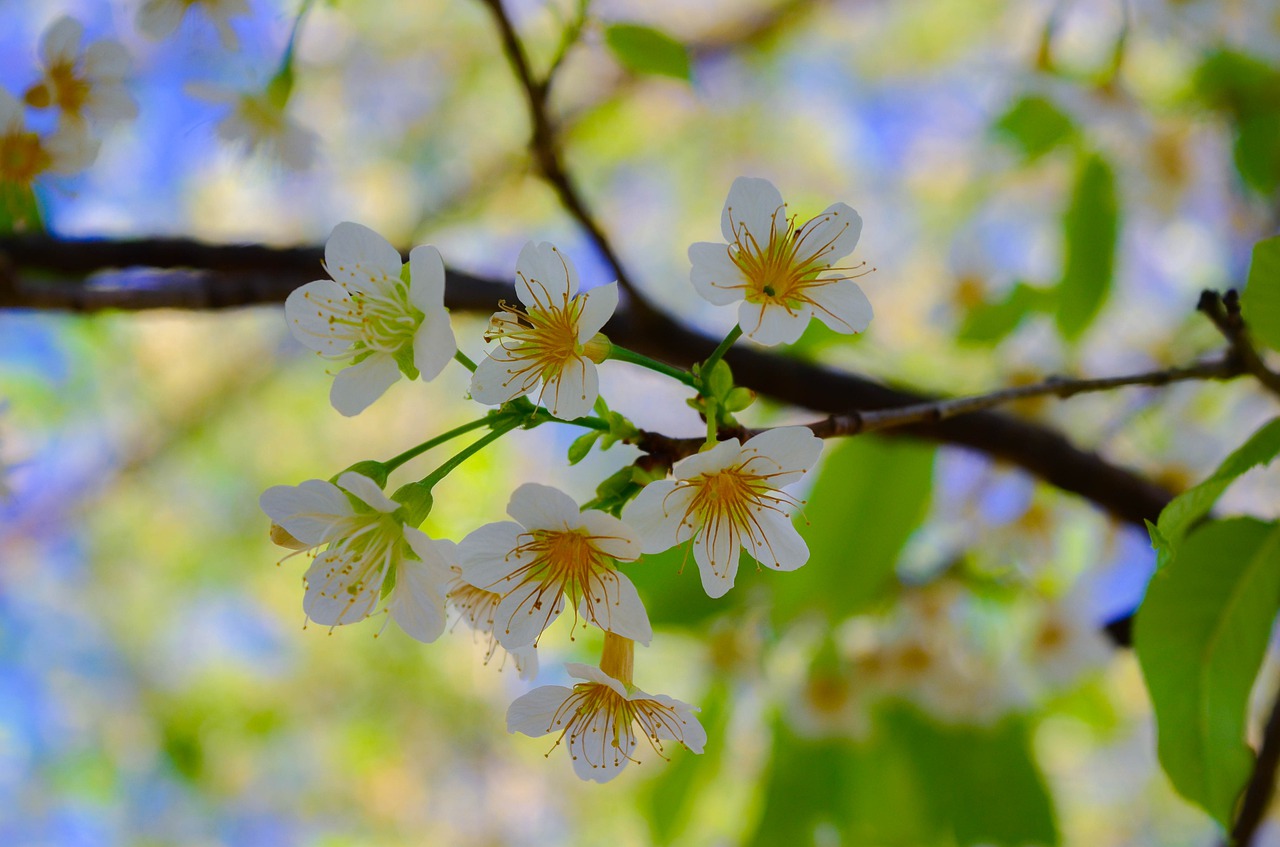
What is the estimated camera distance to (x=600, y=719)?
702 mm

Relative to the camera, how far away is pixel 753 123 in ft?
11.5

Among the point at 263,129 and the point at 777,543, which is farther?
the point at 263,129

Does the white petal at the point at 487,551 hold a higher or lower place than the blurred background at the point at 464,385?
higher

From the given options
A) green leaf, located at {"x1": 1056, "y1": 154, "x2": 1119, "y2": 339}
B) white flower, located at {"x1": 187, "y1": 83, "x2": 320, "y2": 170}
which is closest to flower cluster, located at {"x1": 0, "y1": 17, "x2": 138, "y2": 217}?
white flower, located at {"x1": 187, "y1": 83, "x2": 320, "y2": 170}

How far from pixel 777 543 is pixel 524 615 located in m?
0.18

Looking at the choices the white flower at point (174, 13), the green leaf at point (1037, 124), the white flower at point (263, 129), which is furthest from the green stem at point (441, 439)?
the green leaf at point (1037, 124)

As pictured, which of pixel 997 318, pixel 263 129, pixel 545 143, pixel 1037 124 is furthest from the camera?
pixel 1037 124

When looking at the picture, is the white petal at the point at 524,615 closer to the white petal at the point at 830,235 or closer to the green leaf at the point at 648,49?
the white petal at the point at 830,235

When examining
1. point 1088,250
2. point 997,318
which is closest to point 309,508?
point 997,318

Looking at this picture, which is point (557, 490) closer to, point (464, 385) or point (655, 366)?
point (655, 366)

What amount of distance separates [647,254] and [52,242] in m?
2.65

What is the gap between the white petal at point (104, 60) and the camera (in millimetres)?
1025

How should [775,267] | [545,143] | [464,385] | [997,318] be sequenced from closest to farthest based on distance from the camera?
[775,267]
[545,143]
[997,318]
[464,385]

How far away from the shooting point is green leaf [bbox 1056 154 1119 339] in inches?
51.8
